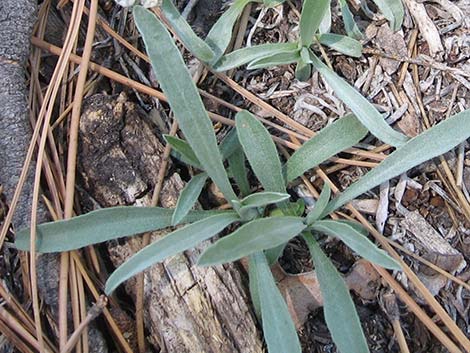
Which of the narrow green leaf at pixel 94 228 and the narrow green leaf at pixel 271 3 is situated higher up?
the narrow green leaf at pixel 271 3

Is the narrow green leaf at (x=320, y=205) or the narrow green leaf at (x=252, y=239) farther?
the narrow green leaf at (x=320, y=205)

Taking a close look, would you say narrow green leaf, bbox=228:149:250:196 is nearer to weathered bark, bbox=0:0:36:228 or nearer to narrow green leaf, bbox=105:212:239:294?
narrow green leaf, bbox=105:212:239:294

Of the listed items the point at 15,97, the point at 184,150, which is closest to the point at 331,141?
the point at 184,150

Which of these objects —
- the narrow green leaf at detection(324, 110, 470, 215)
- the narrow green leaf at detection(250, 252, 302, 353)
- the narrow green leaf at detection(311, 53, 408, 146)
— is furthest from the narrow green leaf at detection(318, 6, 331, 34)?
the narrow green leaf at detection(250, 252, 302, 353)

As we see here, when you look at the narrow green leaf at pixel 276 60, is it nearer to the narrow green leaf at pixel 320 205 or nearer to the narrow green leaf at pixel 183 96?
the narrow green leaf at pixel 183 96

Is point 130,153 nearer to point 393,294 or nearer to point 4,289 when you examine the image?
point 4,289

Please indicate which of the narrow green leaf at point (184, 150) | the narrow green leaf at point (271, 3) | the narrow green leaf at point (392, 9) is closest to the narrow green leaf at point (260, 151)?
the narrow green leaf at point (184, 150)
